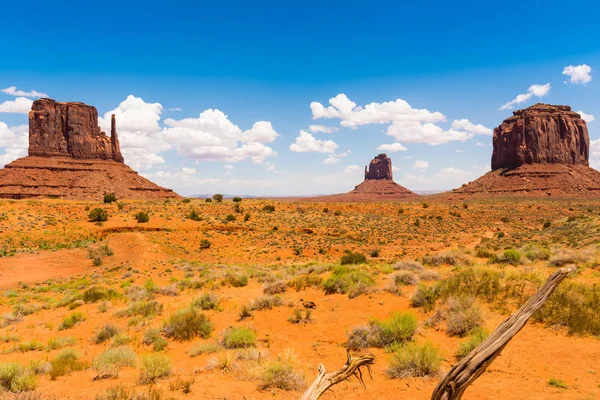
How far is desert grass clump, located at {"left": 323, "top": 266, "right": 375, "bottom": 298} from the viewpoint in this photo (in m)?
12.6

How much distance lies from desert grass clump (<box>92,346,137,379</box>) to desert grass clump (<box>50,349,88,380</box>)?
41cm

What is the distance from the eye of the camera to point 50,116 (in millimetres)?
96375

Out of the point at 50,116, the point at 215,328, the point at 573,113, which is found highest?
the point at 573,113

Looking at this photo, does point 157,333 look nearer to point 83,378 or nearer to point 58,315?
point 83,378

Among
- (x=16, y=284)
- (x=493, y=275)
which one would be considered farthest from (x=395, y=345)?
(x=16, y=284)

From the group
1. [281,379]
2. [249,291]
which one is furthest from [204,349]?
[249,291]

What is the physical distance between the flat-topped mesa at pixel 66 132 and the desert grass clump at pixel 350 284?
10764 centimetres

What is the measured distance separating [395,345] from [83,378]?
23.4 ft

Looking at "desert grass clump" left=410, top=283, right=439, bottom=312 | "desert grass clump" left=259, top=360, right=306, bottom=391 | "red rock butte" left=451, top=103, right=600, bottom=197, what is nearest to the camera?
"desert grass clump" left=259, top=360, right=306, bottom=391

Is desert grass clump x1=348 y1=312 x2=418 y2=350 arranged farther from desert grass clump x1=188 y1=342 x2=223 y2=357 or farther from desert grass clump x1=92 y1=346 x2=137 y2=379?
desert grass clump x1=92 y1=346 x2=137 y2=379

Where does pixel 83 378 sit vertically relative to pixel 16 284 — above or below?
above

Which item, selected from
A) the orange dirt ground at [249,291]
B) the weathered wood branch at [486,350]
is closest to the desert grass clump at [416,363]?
the orange dirt ground at [249,291]

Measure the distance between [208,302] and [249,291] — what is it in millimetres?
2607

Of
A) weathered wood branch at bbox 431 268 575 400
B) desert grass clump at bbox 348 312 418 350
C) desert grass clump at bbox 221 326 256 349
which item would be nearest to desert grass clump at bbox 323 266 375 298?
desert grass clump at bbox 348 312 418 350
